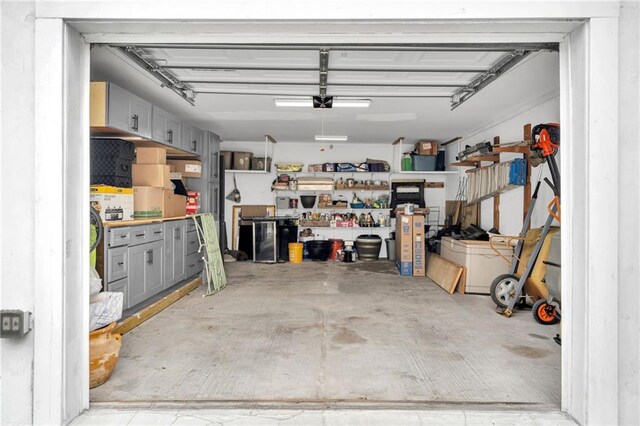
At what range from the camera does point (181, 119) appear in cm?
624

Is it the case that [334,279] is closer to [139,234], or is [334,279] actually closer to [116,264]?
[139,234]

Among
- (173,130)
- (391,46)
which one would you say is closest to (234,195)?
(173,130)

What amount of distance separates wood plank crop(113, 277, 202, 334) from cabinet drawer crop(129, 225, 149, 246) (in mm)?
733

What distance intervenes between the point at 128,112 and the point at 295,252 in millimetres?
4528

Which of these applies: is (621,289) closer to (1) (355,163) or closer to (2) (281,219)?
(2) (281,219)

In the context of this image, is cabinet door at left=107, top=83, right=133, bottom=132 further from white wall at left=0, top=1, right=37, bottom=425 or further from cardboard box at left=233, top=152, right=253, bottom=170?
cardboard box at left=233, top=152, right=253, bottom=170

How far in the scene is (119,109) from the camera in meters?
4.09

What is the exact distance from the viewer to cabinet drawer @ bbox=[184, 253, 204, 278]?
5.75 m

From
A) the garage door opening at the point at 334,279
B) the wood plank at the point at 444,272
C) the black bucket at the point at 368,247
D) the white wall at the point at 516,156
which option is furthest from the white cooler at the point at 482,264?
the black bucket at the point at 368,247

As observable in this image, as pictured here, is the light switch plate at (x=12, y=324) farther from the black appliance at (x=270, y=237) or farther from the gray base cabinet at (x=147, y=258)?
the black appliance at (x=270, y=237)

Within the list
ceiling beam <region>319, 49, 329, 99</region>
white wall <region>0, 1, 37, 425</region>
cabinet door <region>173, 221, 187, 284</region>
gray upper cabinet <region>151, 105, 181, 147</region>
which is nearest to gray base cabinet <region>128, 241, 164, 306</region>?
cabinet door <region>173, 221, 187, 284</region>

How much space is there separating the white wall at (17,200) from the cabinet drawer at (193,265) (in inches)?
150

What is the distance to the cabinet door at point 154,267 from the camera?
14.8 ft

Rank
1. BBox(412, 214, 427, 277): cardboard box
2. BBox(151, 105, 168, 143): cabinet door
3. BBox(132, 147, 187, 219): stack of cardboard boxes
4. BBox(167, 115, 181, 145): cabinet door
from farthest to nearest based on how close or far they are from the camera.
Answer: BBox(412, 214, 427, 277): cardboard box
BBox(167, 115, 181, 145): cabinet door
BBox(151, 105, 168, 143): cabinet door
BBox(132, 147, 187, 219): stack of cardboard boxes
